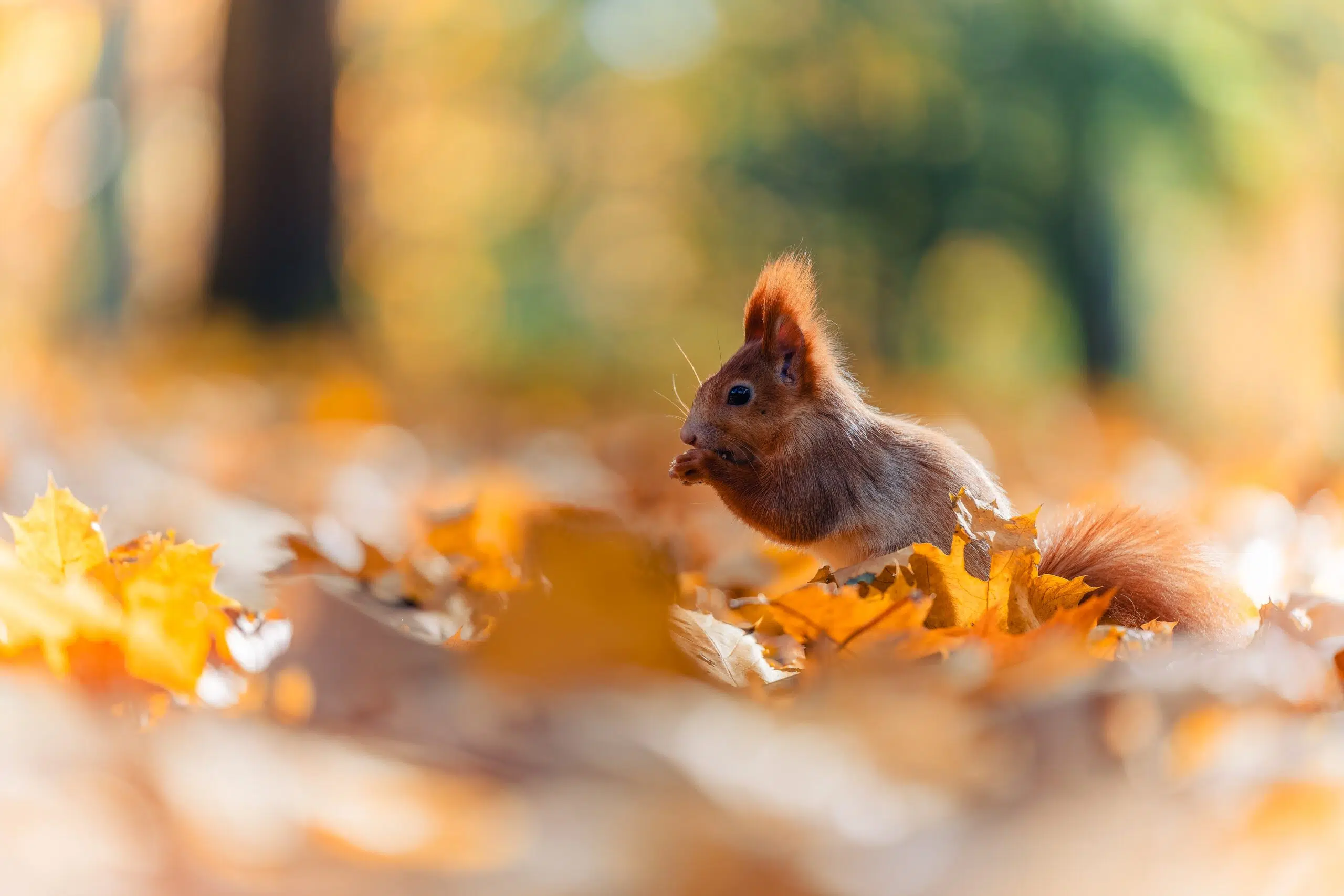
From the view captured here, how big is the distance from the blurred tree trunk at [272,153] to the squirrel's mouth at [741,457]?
160 inches

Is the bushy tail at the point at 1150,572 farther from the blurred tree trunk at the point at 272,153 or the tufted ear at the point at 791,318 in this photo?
the blurred tree trunk at the point at 272,153

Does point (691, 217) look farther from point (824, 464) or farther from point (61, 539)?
point (61, 539)

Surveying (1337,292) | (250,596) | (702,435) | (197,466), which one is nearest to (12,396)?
(197,466)

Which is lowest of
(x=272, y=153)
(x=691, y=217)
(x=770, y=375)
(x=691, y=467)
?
(x=691, y=217)

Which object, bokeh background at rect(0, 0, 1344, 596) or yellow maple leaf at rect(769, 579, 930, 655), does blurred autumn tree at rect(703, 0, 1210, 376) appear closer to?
bokeh background at rect(0, 0, 1344, 596)

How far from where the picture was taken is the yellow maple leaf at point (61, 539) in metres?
1.10

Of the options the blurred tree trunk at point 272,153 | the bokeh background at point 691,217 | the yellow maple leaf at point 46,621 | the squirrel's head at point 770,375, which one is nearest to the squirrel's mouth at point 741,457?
the squirrel's head at point 770,375

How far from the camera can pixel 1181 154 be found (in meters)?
6.65

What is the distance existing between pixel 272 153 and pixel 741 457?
4372mm

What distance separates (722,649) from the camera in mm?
1062

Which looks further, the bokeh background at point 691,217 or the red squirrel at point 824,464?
the bokeh background at point 691,217

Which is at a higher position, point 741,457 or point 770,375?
point 770,375

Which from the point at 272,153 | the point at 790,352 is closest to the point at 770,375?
the point at 790,352

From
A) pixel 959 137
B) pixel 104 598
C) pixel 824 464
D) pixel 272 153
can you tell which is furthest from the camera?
pixel 959 137
